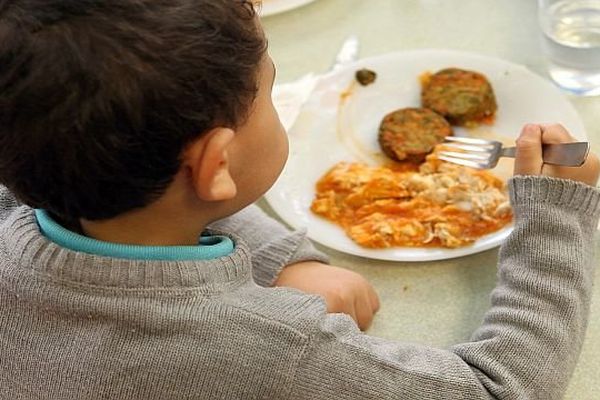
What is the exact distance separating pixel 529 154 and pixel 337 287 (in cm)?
24

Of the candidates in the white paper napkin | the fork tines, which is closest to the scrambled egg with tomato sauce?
the fork tines

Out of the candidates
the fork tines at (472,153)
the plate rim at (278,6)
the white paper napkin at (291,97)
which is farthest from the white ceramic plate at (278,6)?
the fork tines at (472,153)

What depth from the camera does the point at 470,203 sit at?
3.06 feet

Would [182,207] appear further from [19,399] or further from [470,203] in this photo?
[470,203]

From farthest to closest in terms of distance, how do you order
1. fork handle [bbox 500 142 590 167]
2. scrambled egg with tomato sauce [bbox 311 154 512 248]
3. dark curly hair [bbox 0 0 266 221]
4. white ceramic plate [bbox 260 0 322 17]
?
1. white ceramic plate [bbox 260 0 322 17]
2. scrambled egg with tomato sauce [bbox 311 154 512 248]
3. fork handle [bbox 500 142 590 167]
4. dark curly hair [bbox 0 0 266 221]

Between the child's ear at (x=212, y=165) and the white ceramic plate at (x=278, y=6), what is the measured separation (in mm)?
664

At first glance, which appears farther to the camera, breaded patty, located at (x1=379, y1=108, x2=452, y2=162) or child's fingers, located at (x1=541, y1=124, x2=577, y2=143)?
breaded patty, located at (x1=379, y1=108, x2=452, y2=162)

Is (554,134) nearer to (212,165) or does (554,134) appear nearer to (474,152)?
(474,152)

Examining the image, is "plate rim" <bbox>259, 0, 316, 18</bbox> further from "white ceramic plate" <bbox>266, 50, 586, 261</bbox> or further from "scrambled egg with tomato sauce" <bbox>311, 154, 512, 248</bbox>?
"scrambled egg with tomato sauce" <bbox>311, 154, 512, 248</bbox>

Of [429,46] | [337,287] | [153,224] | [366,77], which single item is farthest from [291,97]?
[153,224]

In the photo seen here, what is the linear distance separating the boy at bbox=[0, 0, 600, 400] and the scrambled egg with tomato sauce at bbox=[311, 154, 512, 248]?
143 mm

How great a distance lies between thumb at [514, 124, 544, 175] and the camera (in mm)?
843

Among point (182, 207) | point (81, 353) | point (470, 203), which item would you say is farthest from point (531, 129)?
point (81, 353)

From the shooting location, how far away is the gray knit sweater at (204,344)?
63cm
